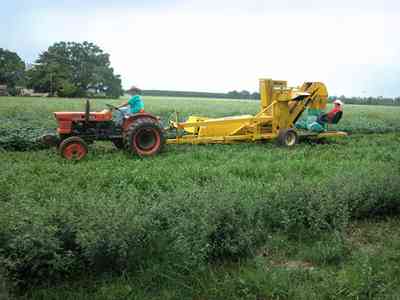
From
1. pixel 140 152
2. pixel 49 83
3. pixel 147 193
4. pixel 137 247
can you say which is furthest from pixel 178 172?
pixel 49 83

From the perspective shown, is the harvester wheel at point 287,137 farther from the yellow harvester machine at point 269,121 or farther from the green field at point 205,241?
the green field at point 205,241

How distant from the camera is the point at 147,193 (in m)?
6.14

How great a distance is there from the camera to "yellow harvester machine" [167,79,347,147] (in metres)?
11.3

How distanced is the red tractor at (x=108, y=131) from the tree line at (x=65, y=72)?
4137 centimetres

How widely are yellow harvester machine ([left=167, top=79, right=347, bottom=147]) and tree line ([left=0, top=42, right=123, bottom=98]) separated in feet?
133

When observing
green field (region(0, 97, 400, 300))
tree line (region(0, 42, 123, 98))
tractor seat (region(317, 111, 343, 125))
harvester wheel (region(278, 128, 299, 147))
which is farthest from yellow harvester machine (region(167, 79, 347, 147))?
tree line (region(0, 42, 123, 98))

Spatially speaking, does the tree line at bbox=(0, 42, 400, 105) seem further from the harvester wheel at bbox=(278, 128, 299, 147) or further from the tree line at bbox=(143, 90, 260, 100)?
the harvester wheel at bbox=(278, 128, 299, 147)

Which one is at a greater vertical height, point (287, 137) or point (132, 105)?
point (132, 105)

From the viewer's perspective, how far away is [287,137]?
38.8 feet

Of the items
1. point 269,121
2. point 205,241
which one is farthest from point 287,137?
point 205,241

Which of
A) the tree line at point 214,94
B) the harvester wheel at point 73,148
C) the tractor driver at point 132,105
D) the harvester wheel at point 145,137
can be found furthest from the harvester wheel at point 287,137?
the tree line at point 214,94

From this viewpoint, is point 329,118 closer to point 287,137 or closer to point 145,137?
point 287,137

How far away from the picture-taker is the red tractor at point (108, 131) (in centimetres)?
927

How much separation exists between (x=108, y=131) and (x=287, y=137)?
17.1ft
